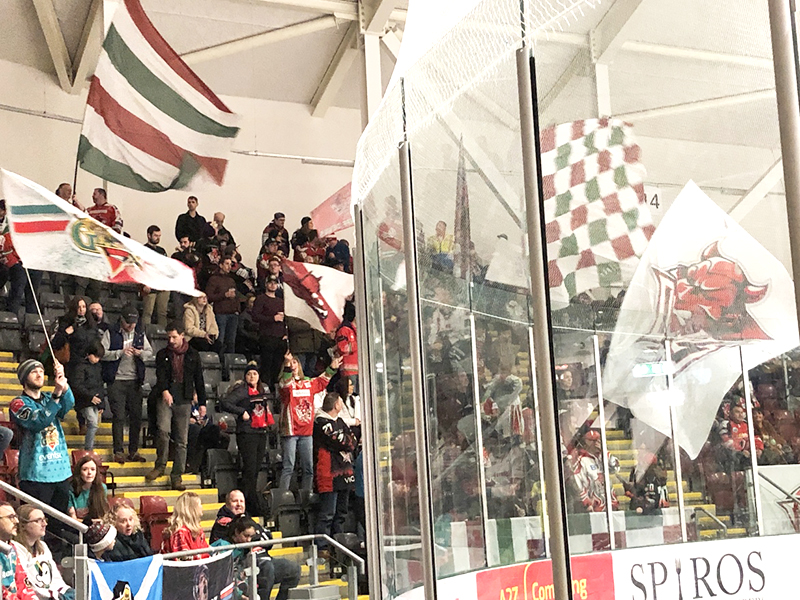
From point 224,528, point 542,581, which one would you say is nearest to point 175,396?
point 224,528

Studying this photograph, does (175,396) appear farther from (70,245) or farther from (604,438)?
(604,438)

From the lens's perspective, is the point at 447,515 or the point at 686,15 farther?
the point at 447,515

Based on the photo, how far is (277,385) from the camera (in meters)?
11.5

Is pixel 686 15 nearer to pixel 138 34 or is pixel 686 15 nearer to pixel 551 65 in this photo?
pixel 551 65

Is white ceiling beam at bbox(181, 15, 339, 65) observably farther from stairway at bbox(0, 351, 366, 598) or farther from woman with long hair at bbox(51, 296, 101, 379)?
stairway at bbox(0, 351, 366, 598)

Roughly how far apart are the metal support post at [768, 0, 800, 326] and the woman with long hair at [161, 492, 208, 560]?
22.0 ft

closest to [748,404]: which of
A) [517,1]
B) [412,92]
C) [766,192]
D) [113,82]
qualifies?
[766,192]

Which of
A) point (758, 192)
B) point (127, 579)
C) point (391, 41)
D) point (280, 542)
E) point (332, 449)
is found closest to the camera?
point (758, 192)

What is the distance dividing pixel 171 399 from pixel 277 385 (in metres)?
1.78

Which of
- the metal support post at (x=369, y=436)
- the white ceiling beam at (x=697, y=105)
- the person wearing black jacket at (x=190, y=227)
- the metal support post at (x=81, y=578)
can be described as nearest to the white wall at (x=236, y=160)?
the person wearing black jacket at (x=190, y=227)

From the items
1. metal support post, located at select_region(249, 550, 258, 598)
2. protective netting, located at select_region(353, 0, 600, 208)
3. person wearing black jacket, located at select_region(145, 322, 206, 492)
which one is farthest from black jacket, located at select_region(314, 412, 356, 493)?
protective netting, located at select_region(353, 0, 600, 208)

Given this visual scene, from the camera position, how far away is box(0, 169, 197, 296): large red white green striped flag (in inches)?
277

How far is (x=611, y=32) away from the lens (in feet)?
7.72

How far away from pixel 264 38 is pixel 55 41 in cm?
324
